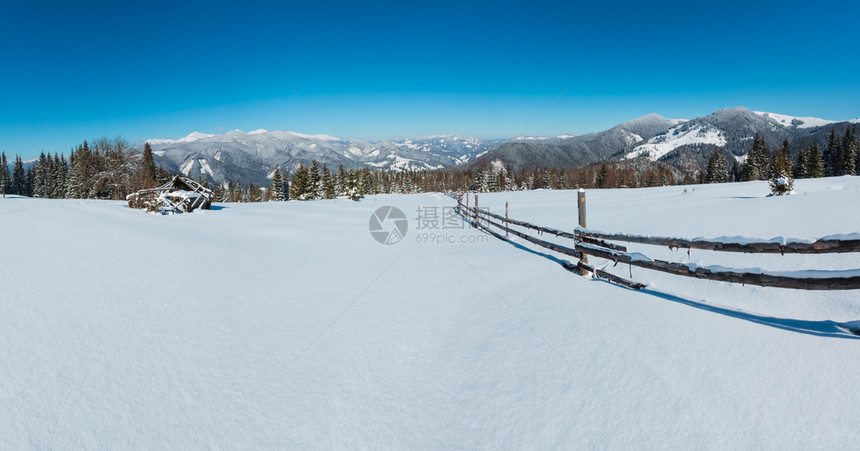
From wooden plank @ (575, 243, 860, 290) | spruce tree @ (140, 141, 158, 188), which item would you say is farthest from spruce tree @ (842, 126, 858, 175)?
spruce tree @ (140, 141, 158, 188)

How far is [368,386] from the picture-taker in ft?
12.3

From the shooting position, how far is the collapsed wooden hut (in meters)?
16.6

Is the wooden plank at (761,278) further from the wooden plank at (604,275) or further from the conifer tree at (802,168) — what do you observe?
the conifer tree at (802,168)

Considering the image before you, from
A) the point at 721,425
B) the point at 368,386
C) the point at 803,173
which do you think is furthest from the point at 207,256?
the point at 803,173

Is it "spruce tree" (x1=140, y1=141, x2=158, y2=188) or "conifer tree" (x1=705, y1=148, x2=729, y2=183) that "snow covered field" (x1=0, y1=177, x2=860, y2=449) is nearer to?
"spruce tree" (x1=140, y1=141, x2=158, y2=188)

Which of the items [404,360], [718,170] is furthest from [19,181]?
[718,170]

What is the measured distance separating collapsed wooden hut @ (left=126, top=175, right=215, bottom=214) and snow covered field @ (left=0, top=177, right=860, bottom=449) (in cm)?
1082

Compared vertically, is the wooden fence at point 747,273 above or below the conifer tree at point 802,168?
below

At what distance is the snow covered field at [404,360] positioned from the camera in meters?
2.78

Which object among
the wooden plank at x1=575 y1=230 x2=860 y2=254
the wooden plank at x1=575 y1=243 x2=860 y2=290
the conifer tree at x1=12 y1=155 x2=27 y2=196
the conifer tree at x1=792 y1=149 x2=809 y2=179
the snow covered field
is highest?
the conifer tree at x1=12 y1=155 x2=27 y2=196

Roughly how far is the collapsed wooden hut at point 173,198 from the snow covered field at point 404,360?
10822 millimetres

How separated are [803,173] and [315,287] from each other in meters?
85.2

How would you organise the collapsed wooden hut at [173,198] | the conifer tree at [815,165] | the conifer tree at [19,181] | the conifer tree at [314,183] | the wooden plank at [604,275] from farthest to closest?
the conifer tree at [19,181]
the conifer tree at [815,165]
the conifer tree at [314,183]
the collapsed wooden hut at [173,198]
the wooden plank at [604,275]

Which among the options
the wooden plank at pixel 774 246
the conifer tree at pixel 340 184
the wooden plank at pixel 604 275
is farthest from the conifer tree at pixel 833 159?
the conifer tree at pixel 340 184
